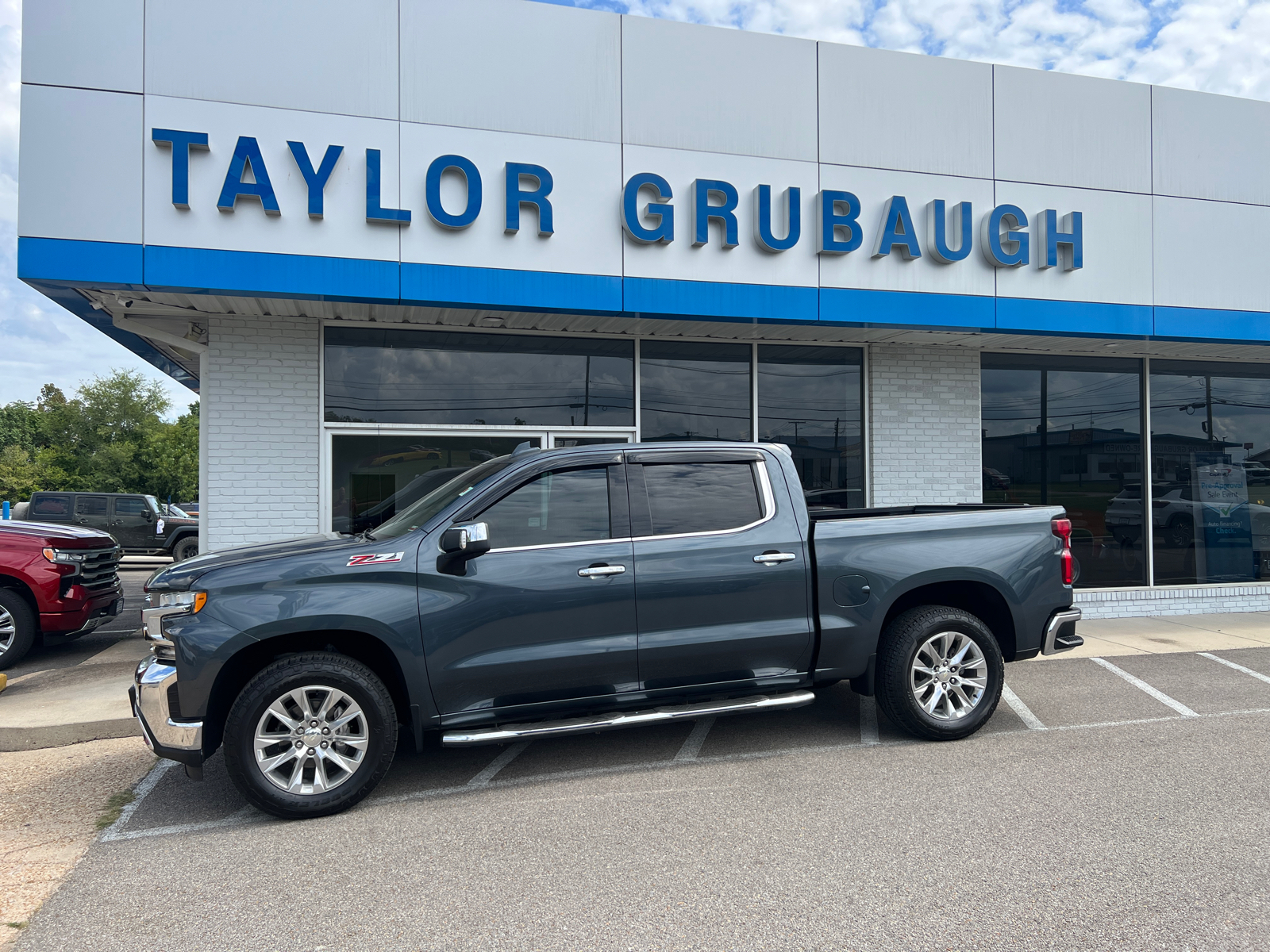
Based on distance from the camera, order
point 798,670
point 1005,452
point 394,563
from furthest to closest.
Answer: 1. point 1005,452
2. point 798,670
3. point 394,563

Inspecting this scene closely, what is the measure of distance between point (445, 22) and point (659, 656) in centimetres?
675

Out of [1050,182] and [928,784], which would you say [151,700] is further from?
[1050,182]

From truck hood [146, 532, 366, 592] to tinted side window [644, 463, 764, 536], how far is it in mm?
1765

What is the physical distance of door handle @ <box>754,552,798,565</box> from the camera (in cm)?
505

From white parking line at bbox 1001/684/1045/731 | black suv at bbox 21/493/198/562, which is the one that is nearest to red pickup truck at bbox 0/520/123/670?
white parking line at bbox 1001/684/1045/731

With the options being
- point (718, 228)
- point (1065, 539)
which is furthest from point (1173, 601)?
point (718, 228)

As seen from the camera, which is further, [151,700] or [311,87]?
[311,87]

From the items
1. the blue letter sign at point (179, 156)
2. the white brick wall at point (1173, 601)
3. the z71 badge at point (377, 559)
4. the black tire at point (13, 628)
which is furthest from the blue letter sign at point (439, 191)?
the white brick wall at point (1173, 601)

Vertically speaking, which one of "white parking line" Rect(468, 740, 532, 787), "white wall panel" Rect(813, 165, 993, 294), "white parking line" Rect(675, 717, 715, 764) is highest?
"white wall panel" Rect(813, 165, 993, 294)

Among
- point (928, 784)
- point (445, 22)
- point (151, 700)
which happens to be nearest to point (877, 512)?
point (928, 784)

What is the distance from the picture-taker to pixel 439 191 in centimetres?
783

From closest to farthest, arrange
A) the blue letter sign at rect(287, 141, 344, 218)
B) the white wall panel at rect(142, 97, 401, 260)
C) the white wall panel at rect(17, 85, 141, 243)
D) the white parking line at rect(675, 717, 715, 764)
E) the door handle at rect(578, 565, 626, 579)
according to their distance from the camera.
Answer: the door handle at rect(578, 565, 626, 579) → the white parking line at rect(675, 717, 715, 764) → the white wall panel at rect(17, 85, 141, 243) → the white wall panel at rect(142, 97, 401, 260) → the blue letter sign at rect(287, 141, 344, 218)

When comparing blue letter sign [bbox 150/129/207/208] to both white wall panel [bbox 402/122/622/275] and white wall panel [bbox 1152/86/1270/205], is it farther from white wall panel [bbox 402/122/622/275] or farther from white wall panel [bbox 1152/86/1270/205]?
white wall panel [bbox 1152/86/1270/205]

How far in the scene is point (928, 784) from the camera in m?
4.65
